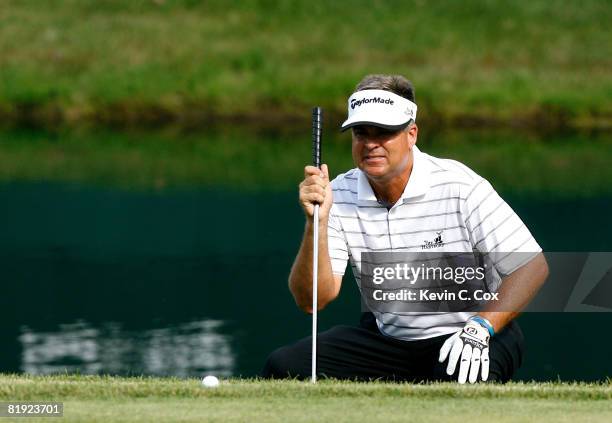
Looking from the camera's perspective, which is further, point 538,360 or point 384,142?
point 538,360

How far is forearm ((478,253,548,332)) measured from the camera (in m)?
6.70

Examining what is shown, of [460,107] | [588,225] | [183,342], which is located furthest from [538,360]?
[460,107]

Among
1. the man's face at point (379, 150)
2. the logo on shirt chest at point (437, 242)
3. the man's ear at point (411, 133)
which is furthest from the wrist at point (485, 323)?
the man's ear at point (411, 133)

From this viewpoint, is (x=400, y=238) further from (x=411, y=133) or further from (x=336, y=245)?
(x=411, y=133)

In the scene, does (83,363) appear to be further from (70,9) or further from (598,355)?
(70,9)

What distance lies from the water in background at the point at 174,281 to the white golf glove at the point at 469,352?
17.0 feet

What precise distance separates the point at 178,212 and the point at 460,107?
50.9 ft

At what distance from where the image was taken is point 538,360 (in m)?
12.5

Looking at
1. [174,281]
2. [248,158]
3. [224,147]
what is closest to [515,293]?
[174,281]

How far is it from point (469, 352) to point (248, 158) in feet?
69.4

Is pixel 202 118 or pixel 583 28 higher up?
pixel 583 28

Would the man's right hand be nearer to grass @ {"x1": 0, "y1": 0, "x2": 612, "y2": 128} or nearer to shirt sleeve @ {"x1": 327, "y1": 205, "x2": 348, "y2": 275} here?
shirt sleeve @ {"x1": 327, "y1": 205, "x2": 348, "y2": 275}

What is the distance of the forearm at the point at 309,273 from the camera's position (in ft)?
22.1

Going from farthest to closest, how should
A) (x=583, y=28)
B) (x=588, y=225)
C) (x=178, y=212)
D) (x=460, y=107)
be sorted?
(x=583, y=28) < (x=460, y=107) < (x=178, y=212) < (x=588, y=225)
